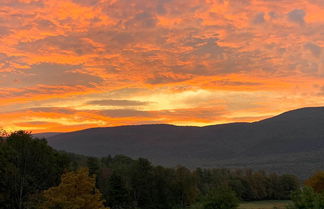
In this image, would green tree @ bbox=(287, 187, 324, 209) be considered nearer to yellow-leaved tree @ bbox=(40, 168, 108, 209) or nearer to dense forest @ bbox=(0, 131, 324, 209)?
dense forest @ bbox=(0, 131, 324, 209)


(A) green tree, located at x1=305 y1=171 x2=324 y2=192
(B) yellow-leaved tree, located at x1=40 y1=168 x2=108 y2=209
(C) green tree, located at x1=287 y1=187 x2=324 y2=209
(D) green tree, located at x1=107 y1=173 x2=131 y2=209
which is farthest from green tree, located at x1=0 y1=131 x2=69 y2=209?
(A) green tree, located at x1=305 y1=171 x2=324 y2=192

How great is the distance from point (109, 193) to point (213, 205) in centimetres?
4124

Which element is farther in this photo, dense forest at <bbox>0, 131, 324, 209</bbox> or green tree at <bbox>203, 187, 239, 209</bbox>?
green tree at <bbox>203, 187, 239, 209</bbox>

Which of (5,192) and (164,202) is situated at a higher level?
(5,192)

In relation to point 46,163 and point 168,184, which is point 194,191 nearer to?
point 168,184

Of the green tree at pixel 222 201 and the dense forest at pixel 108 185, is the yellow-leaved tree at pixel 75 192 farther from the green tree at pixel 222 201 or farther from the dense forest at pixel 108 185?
the green tree at pixel 222 201

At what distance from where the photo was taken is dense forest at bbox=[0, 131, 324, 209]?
124ft

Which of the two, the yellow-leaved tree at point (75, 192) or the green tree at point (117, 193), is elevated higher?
the yellow-leaved tree at point (75, 192)

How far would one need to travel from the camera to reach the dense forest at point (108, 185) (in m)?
37.8

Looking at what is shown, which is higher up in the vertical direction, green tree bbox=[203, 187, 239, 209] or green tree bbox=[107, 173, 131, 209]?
green tree bbox=[203, 187, 239, 209]

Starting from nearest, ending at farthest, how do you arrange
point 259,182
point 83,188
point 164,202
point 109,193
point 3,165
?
1. point 83,188
2. point 3,165
3. point 109,193
4. point 164,202
5. point 259,182

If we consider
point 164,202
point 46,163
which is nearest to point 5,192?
point 46,163

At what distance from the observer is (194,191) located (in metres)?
91.8

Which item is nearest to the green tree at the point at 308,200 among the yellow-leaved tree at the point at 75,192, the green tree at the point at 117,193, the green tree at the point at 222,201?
the green tree at the point at 222,201
